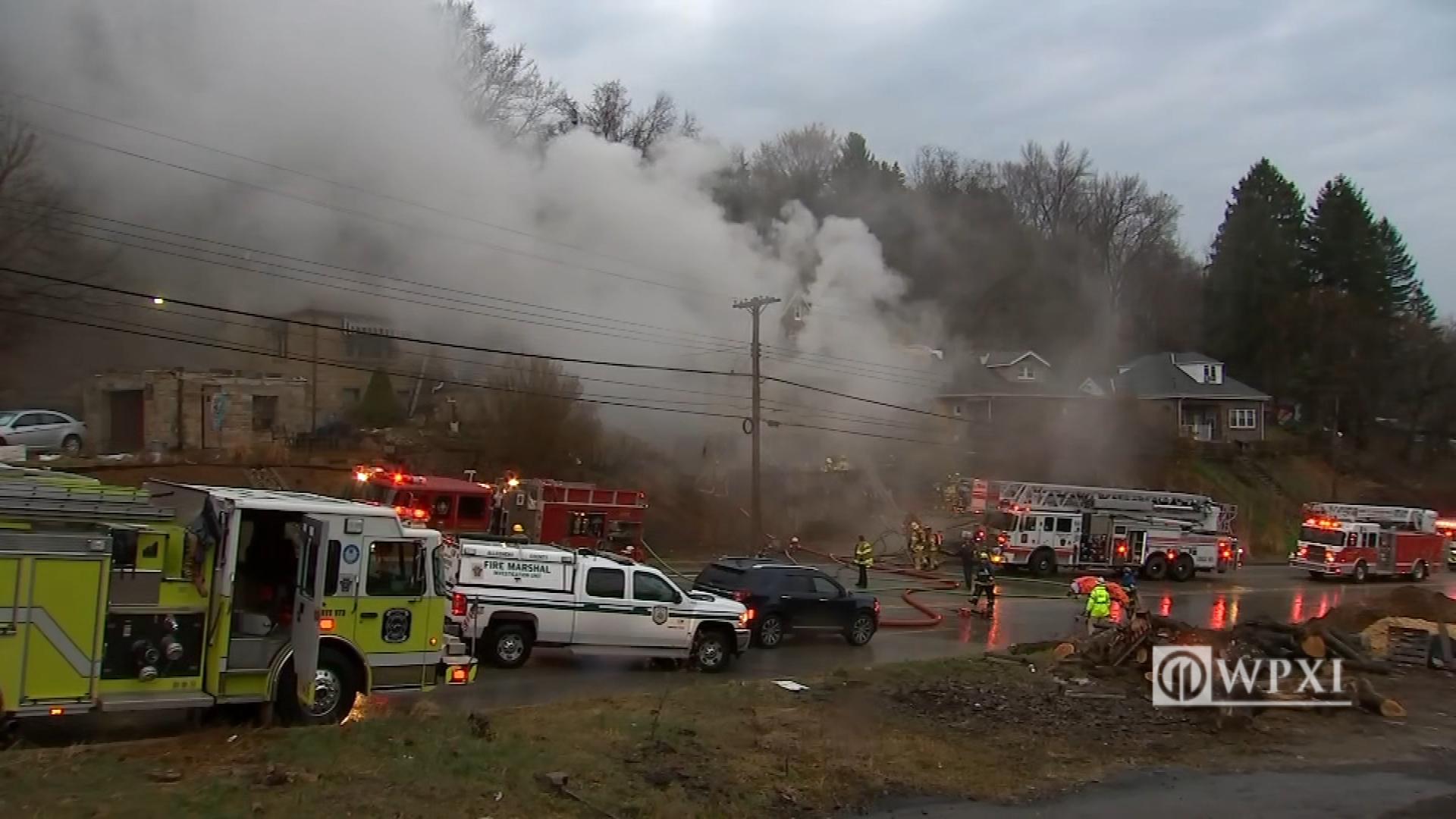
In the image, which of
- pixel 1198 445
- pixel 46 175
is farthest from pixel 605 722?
pixel 1198 445

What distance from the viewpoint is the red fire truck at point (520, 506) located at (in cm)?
2400

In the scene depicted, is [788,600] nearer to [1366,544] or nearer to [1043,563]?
[1043,563]

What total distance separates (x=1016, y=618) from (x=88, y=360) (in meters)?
36.0

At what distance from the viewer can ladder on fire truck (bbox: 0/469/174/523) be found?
27.8 feet

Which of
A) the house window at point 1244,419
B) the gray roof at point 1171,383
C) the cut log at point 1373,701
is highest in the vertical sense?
the gray roof at point 1171,383

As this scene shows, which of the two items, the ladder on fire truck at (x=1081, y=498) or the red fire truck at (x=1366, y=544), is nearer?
the ladder on fire truck at (x=1081, y=498)

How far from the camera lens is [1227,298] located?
7156cm

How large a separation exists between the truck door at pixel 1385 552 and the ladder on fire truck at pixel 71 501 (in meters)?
38.9

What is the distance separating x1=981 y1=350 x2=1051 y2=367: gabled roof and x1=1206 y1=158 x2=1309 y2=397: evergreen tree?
58.2 ft

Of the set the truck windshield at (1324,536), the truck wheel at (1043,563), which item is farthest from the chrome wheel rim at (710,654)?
the truck windshield at (1324,536)

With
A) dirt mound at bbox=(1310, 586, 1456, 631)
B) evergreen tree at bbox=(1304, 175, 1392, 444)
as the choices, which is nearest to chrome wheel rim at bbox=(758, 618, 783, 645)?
dirt mound at bbox=(1310, 586, 1456, 631)

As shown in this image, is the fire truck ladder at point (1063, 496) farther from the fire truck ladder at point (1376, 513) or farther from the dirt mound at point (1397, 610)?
the dirt mound at point (1397, 610)

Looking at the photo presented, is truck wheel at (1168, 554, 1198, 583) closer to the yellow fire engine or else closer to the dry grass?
the dry grass

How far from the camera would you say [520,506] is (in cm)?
2695
